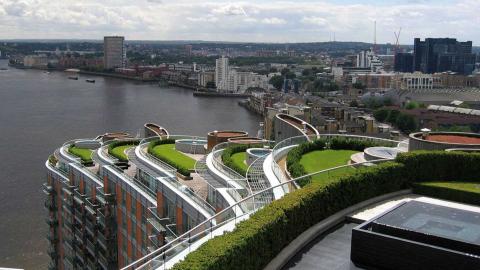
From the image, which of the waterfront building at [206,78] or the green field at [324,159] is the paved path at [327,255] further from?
the waterfront building at [206,78]

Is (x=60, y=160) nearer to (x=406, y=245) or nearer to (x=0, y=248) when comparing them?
(x=0, y=248)

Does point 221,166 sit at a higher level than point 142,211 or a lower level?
higher

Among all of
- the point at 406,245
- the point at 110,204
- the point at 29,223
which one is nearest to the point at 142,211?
the point at 110,204


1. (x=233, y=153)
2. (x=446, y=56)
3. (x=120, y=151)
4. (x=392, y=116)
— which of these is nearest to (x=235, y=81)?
(x=392, y=116)

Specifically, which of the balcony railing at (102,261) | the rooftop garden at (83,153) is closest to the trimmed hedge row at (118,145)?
the rooftop garden at (83,153)

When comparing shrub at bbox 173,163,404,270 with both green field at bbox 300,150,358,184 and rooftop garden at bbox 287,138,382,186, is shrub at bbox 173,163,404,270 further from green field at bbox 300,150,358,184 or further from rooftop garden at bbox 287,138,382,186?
green field at bbox 300,150,358,184

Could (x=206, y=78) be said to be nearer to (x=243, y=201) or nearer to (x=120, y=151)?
(x=120, y=151)
